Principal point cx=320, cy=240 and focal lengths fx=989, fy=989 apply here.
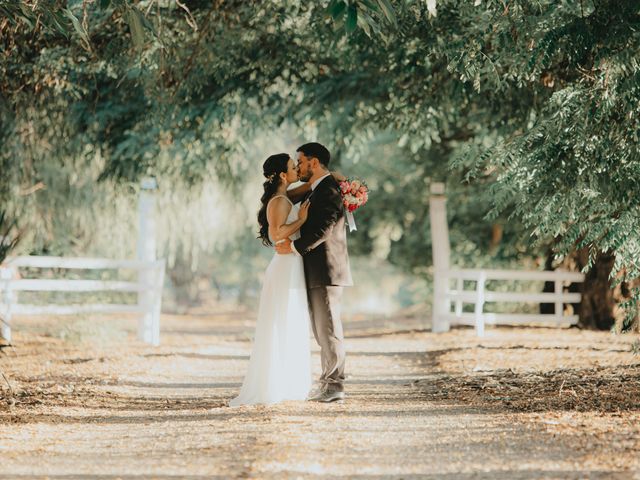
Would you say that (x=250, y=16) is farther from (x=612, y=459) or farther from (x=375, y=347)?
(x=612, y=459)

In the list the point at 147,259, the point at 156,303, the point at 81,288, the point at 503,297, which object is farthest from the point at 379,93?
the point at 81,288

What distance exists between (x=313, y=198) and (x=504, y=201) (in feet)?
5.62

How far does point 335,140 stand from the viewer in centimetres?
1445

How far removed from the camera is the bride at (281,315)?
25.8 ft

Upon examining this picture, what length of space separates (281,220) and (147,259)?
7.04 meters

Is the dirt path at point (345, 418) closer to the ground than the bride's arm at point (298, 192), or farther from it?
closer to the ground

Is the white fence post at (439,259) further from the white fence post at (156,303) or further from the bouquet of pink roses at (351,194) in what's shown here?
the bouquet of pink roses at (351,194)

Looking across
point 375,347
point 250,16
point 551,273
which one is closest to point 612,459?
point 250,16

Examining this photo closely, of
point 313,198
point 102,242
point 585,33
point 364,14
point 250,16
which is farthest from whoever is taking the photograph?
point 102,242

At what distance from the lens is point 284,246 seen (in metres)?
7.98

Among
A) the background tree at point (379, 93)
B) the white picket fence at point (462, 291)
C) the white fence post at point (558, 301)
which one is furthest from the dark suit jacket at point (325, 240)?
the white fence post at point (558, 301)

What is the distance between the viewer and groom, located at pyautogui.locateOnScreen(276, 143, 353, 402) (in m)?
7.82

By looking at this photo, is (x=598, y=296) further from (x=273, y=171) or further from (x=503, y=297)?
(x=273, y=171)

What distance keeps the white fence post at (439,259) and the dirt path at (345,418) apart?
11.6ft
